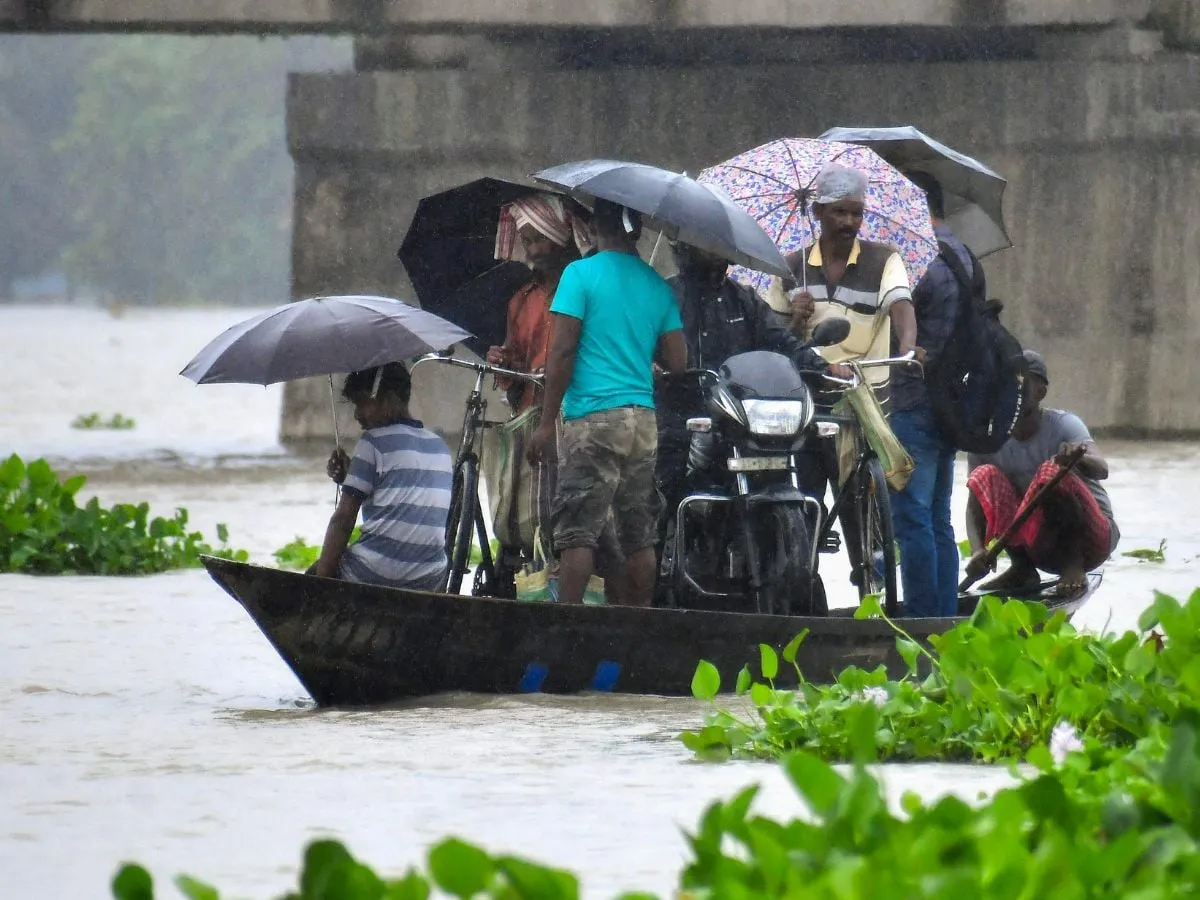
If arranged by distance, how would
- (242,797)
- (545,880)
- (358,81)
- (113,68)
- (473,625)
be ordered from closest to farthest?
(545,880), (242,797), (473,625), (358,81), (113,68)

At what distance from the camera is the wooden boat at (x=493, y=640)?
6281mm

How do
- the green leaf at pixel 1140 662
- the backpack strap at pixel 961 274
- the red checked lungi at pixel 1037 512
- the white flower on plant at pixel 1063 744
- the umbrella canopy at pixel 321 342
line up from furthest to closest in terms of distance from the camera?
the red checked lungi at pixel 1037 512 < the backpack strap at pixel 961 274 < the umbrella canopy at pixel 321 342 < the green leaf at pixel 1140 662 < the white flower on plant at pixel 1063 744

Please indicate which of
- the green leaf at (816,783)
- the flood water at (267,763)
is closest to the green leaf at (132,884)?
the flood water at (267,763)

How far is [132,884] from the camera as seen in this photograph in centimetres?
305

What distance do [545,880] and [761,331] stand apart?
437cm

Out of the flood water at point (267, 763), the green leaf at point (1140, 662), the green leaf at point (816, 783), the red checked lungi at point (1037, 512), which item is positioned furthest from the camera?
the red checked lungi at point (1037, 512)

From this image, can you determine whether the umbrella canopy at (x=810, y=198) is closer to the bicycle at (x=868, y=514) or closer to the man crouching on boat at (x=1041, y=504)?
the bicycle at (x=868, y=514)

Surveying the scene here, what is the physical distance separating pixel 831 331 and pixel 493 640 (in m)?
1.44

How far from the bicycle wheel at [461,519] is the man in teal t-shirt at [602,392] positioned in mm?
349

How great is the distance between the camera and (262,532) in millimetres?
12586

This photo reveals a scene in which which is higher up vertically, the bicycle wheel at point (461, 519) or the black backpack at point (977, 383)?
the black backpack at point (977, 383)

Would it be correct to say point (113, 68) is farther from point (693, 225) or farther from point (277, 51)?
point (693, 225)

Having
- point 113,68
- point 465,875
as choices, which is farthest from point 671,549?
point 113,68

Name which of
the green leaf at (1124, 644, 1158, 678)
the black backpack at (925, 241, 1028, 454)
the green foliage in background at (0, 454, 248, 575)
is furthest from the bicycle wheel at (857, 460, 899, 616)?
the green foliage in background at (0, 454, 248, 575)
